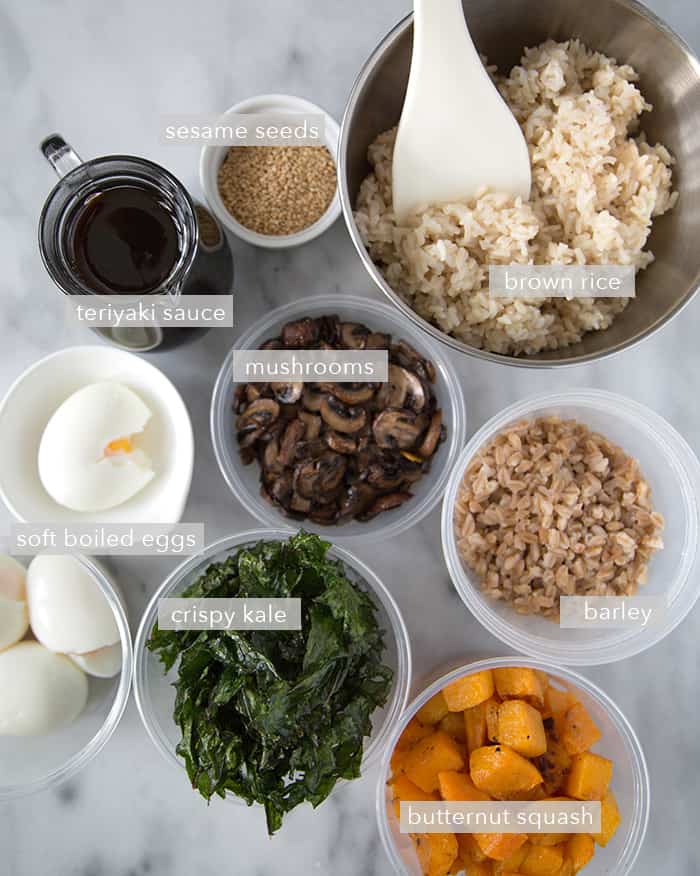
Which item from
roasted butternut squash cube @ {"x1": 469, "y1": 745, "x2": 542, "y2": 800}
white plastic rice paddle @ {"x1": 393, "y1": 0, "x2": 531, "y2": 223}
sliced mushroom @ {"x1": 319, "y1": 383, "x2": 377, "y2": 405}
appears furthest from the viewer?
sliced mushroom @ {"x1": 319, "y1": 383, "x2": 377, "y2": 405}

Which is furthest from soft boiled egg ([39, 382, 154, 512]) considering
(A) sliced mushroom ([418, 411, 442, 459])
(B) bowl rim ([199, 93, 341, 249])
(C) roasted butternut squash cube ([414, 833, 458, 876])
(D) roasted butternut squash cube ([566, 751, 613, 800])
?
(D) roasted butternut squash cube ([566, 751, 613, 800])

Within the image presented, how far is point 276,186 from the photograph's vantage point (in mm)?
1296

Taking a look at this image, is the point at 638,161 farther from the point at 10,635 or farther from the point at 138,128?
the point at 10,635

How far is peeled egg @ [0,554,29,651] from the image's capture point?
1228 millimetres

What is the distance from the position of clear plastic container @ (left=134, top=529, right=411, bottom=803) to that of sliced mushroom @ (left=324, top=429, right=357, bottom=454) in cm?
16

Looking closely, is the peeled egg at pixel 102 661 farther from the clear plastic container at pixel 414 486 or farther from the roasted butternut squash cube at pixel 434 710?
the roasted butternut squash cube at pixel 434 710

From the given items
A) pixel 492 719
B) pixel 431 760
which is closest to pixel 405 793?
pixel 431 760

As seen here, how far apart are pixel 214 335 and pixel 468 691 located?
2.37ft

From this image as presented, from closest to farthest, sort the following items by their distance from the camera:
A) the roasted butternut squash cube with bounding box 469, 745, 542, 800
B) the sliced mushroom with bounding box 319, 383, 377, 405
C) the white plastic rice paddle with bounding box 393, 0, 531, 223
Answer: the white plastic rice paddle with bounding box 393, 0, 531, 223 → the roasted butternut squash cube with bounding box 469, 745, 542, 800 → the sliced mushroom with bounding box 319, 383, 377, 405

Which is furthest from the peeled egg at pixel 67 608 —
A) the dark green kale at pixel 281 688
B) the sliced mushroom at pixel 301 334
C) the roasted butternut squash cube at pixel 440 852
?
the roasted butternut squash cube at pixel 440 852

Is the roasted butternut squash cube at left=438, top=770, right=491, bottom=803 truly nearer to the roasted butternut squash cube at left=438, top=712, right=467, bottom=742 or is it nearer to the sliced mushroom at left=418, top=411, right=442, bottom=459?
the roasted butternut squash cube at left=438, top=712, right=467, bottom=742

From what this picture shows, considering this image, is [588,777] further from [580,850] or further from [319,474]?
[319,474]

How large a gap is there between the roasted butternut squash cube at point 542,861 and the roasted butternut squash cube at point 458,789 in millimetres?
115

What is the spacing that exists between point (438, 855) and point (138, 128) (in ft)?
4.24
